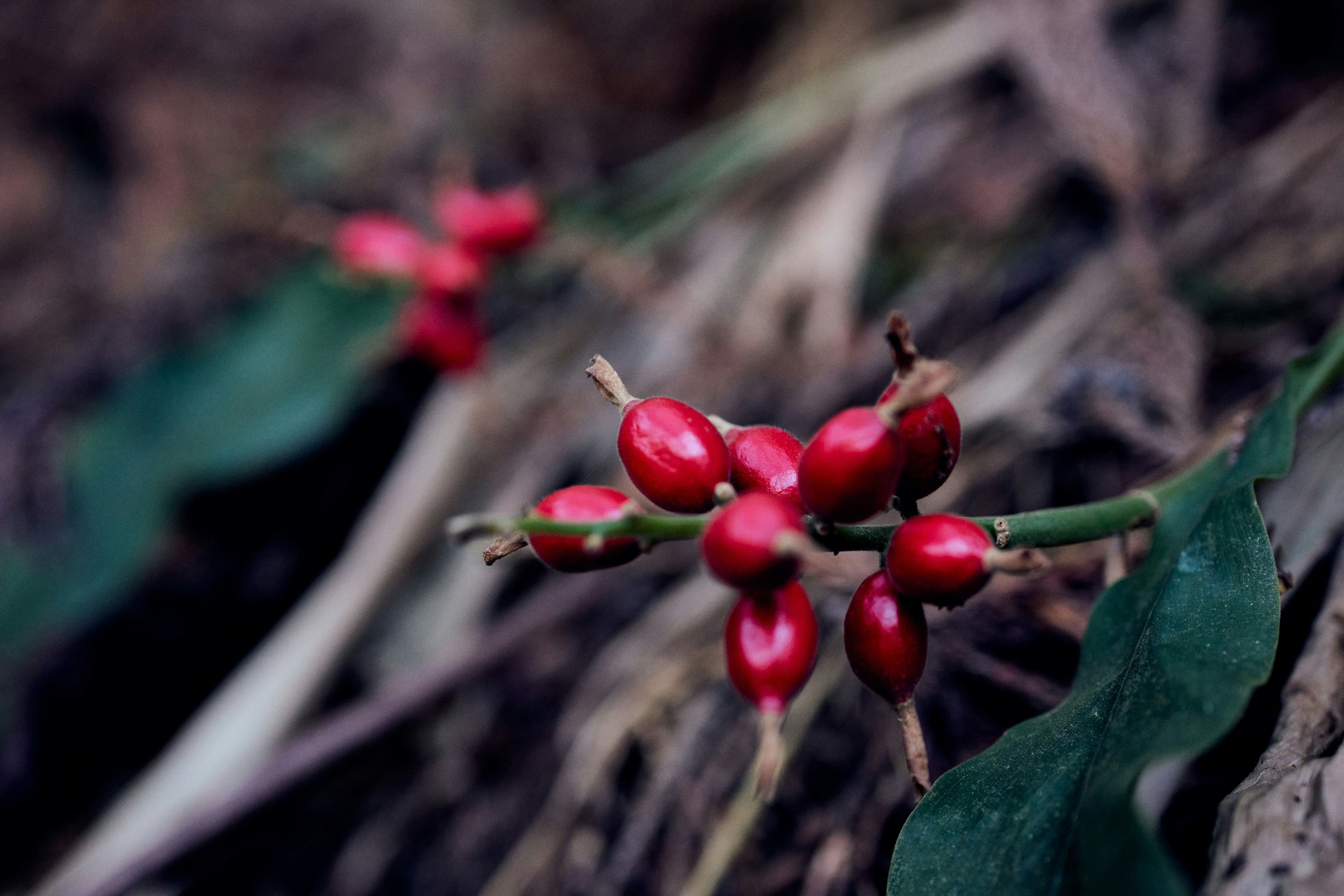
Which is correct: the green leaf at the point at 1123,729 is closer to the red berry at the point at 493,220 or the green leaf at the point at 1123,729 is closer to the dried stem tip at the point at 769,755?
the dried stem tip at the point at 769,755

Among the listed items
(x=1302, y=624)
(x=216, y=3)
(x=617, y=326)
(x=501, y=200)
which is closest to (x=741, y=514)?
(x=1302, y=624)

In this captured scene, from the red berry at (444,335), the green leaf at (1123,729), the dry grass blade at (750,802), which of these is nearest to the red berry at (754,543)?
the green leaf at (1123,729)

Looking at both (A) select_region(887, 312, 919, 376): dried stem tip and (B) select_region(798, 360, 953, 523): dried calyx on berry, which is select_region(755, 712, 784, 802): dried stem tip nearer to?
(B) select_region(798, 360, 953, 523): dried calyx on berry

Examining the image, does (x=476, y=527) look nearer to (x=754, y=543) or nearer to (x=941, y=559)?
(x=754, y=543)

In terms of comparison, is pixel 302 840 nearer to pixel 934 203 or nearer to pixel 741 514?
pixel 741 514

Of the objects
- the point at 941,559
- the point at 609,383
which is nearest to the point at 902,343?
the point at 941,559

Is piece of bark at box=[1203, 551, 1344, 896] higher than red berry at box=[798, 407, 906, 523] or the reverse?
the reverse

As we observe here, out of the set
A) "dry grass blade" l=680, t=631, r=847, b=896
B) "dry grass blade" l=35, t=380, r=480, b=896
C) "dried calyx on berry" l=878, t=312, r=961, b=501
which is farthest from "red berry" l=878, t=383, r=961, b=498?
"dry grass blade" l=35, t=380, r=480, b=896
